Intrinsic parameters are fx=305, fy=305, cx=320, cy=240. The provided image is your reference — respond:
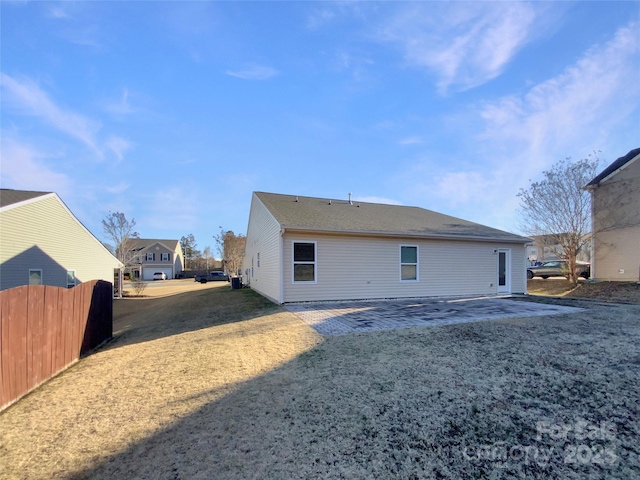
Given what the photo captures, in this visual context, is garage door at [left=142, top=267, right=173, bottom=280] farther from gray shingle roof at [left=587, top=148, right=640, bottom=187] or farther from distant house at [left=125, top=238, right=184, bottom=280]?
gray shingle roof at [left=587, top=148, right=640, bottom=187]

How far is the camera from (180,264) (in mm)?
58594

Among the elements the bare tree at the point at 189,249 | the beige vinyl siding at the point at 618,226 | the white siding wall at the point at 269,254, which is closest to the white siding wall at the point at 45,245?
the white siding wall at the point at 269,254

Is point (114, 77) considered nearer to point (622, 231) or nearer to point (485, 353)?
point (485, 353)

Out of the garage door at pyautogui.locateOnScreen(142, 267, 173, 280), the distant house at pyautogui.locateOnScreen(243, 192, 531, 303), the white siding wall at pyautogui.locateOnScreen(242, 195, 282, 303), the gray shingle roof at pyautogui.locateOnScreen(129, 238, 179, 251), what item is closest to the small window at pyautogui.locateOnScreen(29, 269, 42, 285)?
the white siding wall at pyautogui.locateOnScreen(242, 195, 282, 303)

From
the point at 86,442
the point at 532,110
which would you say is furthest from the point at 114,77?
the point at 532,110

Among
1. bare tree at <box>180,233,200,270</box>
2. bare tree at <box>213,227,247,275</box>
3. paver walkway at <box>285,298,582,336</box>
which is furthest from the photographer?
bare tree at <box>180,233,200,270</box>

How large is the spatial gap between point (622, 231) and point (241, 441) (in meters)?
19.8

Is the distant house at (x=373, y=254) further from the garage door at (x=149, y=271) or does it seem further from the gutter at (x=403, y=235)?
the garage door at (x=149, y=271)

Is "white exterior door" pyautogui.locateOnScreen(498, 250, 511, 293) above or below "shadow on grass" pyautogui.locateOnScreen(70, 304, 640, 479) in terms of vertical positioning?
above

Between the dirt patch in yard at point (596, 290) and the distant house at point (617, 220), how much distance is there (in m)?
1.15

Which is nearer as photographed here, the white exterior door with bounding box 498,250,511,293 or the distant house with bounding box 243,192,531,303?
the distant house with bounding box 243,192,531,303

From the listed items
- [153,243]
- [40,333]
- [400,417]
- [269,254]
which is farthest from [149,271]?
[400,417]

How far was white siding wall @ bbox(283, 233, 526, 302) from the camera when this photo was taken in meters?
10.4

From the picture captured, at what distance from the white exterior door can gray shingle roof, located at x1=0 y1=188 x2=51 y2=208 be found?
2051 cm
